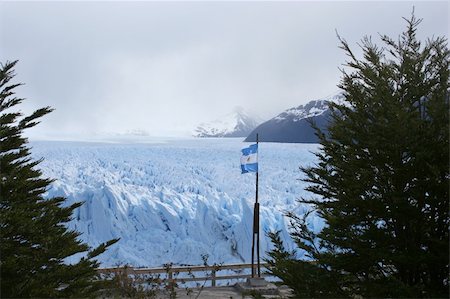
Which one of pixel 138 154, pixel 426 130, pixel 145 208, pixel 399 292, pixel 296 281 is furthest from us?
pixel 138 154

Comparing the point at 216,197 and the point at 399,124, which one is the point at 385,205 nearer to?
the point at 399,124

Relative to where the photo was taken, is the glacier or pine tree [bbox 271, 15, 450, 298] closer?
pine tree [bbox 271, 15, 450, 298]

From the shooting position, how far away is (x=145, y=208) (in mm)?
22766

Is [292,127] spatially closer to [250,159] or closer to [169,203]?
[169,203]

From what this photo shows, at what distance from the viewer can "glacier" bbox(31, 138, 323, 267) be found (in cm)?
2145

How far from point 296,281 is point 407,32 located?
4.14 m

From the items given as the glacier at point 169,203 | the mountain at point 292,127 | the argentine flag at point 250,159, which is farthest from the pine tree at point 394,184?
the mountain at point 292,127

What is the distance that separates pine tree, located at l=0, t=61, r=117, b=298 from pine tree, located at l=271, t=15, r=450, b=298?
3.46 m

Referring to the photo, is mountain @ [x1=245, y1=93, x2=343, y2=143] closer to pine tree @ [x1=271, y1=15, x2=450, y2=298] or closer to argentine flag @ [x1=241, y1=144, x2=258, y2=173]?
argentine flag @ [x1=241, y1=144, x2=258, y2=173]

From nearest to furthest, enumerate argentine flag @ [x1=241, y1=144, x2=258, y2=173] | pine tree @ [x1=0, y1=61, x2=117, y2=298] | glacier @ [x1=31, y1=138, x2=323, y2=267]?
pine tree @ [x1=0, y1=61, x2=117, y2=298], argentine flag @ [x1=241, y1=144, x2=258, y2=173], glacier @ [x1=31, y1=138, x2=323, y2=267]

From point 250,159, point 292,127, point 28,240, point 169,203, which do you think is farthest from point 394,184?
point 292,127

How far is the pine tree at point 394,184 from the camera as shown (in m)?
5.50

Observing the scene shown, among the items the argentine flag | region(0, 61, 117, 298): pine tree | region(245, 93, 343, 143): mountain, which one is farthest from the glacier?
region(245, 93, 343, 143): mountain

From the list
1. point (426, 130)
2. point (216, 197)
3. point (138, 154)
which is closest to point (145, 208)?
point (216, 197)
